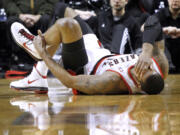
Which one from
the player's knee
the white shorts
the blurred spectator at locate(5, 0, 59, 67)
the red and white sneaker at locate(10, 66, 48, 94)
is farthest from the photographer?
the blurred spectator at locate(5, 0, 59, 67)

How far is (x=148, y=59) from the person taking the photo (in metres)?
2.12

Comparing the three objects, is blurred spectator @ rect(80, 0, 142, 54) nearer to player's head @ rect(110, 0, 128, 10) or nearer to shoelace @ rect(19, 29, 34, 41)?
player's head @ rect(110, 0, 128, 10)

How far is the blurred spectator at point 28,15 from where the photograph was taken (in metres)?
4.28

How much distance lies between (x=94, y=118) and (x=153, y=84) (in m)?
0.84

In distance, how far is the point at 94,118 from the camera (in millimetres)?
1339

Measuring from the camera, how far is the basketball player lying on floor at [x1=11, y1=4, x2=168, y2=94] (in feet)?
6.93

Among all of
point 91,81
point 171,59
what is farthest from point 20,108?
point 171,59

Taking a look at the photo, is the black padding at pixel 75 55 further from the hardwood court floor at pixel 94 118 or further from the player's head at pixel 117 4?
the player's head at pixel 117 4

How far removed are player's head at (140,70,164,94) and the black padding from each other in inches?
18.2

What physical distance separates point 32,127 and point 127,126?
1.05 feet

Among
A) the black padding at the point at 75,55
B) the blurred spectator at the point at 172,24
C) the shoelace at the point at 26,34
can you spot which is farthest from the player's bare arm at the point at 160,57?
the blurred spectator at the point at 172,24

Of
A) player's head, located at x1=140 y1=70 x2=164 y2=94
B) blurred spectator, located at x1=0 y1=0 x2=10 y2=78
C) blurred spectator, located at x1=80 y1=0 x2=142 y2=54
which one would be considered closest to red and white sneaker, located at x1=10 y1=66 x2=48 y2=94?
player's head, located at x1=140 y1=70 x2=164 y2=94

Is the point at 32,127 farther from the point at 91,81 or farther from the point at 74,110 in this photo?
the point at 91,81

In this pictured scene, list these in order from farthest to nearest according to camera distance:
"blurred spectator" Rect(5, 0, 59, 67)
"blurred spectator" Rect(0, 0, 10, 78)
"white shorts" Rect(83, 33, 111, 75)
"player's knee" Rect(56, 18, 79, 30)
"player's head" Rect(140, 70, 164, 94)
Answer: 1. "blurred spectator" Rect(0, 0, 10, 78)
2. "blurred spectator" Rect(5, 0, 59, 67)
3. "white shorts" Rect(83, 33, 111, 75)
4. "player's knee" Rect(56, 18, 79, 30)
5. "player's head" Rect(140, 70, 164, 94)
